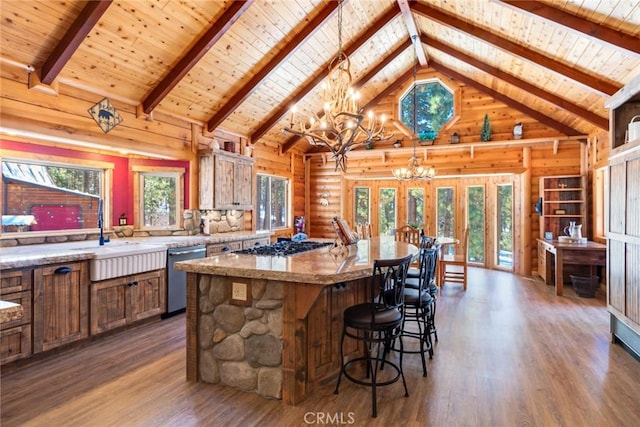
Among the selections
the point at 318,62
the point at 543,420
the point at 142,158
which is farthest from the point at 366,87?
the point at 543,420

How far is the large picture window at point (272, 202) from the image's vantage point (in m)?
7.55

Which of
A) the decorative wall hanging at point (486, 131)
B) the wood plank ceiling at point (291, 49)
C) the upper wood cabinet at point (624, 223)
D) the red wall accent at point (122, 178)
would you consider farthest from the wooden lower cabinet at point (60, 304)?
the decorative wall hanging at point (486, 131)

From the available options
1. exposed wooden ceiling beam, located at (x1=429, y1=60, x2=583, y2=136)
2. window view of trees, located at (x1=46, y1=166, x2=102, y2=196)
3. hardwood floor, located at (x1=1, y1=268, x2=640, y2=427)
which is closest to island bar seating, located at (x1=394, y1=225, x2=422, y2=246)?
hardwood floor, located at (x1=1, y1=268, x2=640, y2=427)

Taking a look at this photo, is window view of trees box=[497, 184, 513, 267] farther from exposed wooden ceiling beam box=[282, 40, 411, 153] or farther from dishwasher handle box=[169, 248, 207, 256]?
dishwasher handle box=[169, 248, 207, 256]

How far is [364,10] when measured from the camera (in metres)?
5.20

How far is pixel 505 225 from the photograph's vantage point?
7.76 metres

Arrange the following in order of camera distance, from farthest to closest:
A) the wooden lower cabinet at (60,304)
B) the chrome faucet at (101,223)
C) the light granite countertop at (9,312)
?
the chrome faucet at (101,223)
the wooden lower cabinet at (60,304)
the light granite countertop at (9,312)

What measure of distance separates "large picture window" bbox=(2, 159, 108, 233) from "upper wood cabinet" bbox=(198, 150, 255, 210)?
54.2 inches

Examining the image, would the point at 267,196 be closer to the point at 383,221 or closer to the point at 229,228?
the point at 229,228

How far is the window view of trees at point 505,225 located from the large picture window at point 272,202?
4.83m

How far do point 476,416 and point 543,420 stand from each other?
42 centimetres

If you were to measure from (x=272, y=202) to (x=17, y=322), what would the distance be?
5.39 m

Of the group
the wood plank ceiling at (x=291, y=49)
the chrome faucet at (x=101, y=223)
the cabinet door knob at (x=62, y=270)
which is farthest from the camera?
the chrome faucet at (x=101, y=223)

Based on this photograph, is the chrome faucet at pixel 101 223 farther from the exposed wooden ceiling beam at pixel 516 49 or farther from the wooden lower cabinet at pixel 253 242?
the exposed wooden ceiling beam at pixel 516 49
